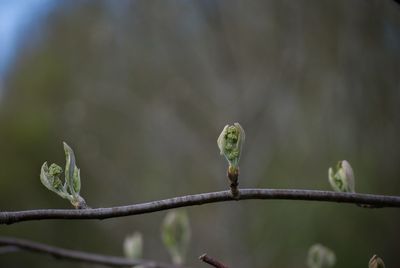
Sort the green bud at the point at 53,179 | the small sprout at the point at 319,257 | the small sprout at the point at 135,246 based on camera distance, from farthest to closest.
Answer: the small sprout at the point at 135,246 → the small sprout at the point at 319,257 → the green bud at the point at 53,179

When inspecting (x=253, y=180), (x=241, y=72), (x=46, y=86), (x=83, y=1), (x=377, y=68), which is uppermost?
(x=83, y=1)

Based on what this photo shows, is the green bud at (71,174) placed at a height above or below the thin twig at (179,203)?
above

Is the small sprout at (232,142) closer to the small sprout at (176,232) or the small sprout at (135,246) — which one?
the small sprout at (176,232)

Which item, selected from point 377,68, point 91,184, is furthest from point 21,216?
point 91,184

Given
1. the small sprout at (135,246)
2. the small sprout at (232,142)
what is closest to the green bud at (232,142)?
the small sprout at (232,142)

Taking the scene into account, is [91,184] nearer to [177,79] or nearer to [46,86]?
[46,86]

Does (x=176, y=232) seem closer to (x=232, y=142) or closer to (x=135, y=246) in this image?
(x=135, y=246)
